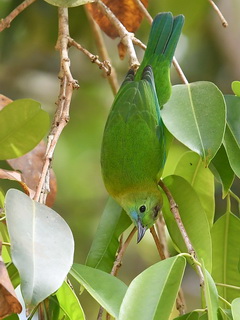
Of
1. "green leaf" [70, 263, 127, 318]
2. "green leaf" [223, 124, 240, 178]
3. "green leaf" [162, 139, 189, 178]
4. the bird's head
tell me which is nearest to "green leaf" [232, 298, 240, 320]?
"green leaf" [70, 263, 127, 318]

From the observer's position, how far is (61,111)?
1840mm

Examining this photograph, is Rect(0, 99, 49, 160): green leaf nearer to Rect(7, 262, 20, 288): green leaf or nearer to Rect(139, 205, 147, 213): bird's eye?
Rect(7, 262, 20, 288): green leaf

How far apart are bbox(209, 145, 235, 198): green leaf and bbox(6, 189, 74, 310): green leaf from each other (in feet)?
1.68

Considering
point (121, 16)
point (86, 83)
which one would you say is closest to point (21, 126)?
point (121, 16)

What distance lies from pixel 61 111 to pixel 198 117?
0.33m

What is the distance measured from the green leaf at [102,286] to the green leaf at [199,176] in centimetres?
57

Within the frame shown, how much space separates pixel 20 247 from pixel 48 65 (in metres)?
2.75

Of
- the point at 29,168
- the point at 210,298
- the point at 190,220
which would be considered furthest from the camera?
the point at 29,168

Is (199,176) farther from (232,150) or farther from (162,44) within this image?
(162,44)

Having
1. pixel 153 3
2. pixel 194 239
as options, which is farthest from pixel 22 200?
pixel 153 3

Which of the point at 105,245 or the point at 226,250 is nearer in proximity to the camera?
the point at 105,245

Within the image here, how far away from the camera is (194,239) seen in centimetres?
188

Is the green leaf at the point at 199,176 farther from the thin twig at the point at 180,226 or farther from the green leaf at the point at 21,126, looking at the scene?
the green leaf at the point at 21,126

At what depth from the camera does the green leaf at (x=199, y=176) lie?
214cm
